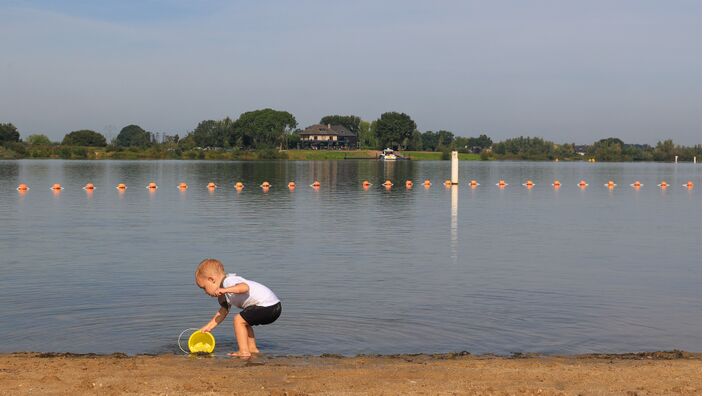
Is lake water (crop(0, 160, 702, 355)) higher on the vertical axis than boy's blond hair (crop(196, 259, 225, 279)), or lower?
lower

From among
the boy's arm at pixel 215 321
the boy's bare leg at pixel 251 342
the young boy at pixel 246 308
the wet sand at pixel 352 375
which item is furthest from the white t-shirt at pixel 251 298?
the wet sand at pixel 352 375

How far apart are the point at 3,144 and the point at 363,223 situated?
530 ft

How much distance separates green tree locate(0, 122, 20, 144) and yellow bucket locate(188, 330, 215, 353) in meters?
187

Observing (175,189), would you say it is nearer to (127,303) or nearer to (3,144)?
(127,303)

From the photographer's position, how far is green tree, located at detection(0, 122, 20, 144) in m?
190

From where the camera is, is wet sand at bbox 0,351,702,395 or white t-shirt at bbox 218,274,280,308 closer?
wet sand at bbox 0,351,702,395

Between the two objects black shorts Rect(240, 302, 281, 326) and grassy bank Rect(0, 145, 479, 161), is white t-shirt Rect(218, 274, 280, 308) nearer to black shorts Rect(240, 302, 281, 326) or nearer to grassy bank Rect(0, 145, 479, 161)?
black shorts Rect(240, 302, 281, 326)

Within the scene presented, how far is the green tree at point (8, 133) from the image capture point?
190 meters

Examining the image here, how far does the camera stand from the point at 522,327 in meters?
14.4

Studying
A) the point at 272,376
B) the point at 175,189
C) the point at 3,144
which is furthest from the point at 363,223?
the point at 3,144

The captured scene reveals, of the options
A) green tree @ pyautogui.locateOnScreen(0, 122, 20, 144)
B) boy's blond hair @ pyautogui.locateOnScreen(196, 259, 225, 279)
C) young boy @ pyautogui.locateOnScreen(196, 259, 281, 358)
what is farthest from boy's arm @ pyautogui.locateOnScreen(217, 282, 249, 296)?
green tree @ pyautogui.locateOnScreen(0, 122, 20, 144)

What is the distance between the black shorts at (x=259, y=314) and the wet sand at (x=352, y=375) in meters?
0.57

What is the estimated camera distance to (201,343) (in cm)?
1207

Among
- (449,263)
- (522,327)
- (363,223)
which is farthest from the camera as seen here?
(363,223)
